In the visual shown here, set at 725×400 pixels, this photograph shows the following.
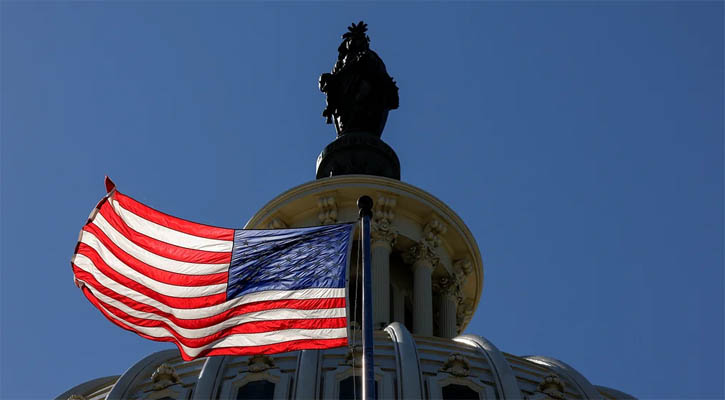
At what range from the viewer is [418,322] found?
164ft

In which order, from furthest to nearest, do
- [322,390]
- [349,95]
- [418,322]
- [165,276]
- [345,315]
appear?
[349,95], [418,322], [322,390], [165,276], [345,315]

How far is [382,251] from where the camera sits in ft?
168

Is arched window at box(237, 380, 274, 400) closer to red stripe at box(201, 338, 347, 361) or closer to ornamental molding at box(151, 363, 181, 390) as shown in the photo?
ornamental molding at box(151, 363, 181, 390)

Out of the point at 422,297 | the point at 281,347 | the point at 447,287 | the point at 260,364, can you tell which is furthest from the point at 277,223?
the point at 281,347

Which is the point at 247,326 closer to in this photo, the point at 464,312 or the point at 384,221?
the point at 384,221

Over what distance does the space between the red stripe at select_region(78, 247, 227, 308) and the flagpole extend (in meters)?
2.88

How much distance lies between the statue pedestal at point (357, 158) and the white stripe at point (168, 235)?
28.7 meters

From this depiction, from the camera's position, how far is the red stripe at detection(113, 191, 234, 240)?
25938 mm

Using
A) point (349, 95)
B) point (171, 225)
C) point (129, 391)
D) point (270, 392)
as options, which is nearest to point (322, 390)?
point (270, 392)

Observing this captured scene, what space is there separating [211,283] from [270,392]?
15.9 metres

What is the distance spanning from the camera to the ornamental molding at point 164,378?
4175cm

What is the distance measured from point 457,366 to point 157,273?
18.0m

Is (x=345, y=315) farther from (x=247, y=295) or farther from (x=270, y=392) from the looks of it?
(x=270, y=392)

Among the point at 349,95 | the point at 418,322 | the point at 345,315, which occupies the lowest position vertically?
the point at 345,315
